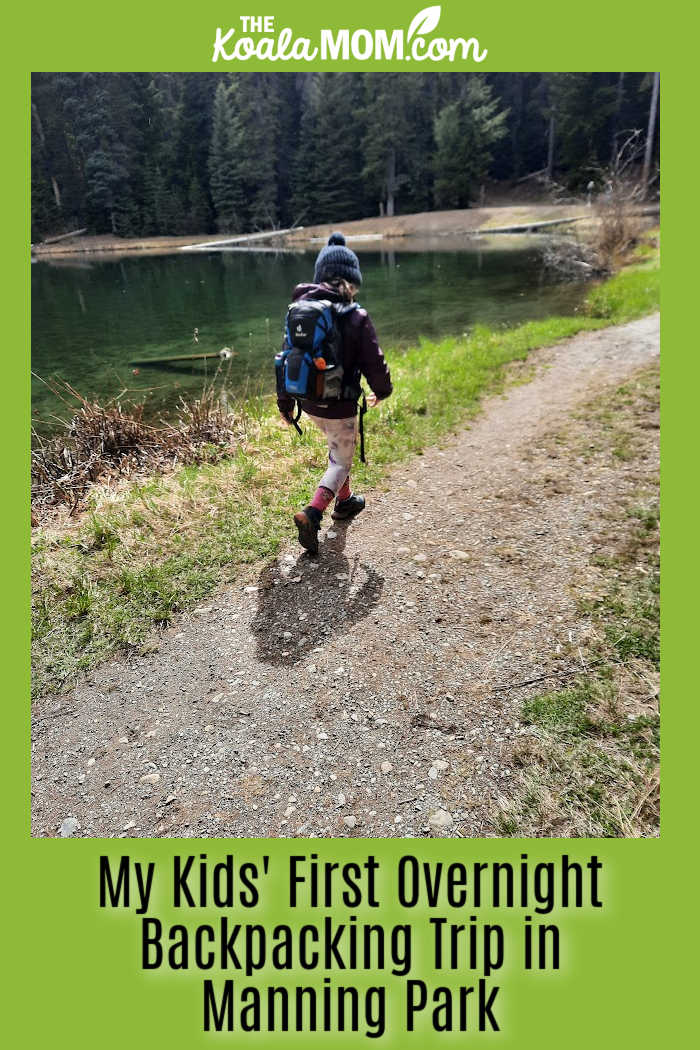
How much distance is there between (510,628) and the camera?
4.18 metres

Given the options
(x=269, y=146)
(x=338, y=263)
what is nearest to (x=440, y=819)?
(x=338, y=263)

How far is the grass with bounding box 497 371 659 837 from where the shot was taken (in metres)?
2.83

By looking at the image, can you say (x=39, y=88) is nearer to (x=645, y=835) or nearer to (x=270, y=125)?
(x=270, y=125)

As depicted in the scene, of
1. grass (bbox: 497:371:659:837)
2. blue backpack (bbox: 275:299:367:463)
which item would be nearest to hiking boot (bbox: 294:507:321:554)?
blue backpack (bbox: 275:299:367:463)

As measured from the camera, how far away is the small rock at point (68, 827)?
3.13 meters

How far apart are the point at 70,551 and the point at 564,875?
190 inches

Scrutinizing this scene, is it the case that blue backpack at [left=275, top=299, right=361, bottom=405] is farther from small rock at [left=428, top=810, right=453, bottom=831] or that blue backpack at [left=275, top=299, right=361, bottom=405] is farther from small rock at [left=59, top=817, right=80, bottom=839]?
small rock at [left=59, top=817, right=80, bottom=839]

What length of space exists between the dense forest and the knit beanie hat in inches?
2682

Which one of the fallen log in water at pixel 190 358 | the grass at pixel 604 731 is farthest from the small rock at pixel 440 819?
the fallen log in water at pixel 190 358

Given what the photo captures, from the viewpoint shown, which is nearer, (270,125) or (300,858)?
(300,858)

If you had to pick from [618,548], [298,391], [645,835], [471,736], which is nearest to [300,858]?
[471,736]

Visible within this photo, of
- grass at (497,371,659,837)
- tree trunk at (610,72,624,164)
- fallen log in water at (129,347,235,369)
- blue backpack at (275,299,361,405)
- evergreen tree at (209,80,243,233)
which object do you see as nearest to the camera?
grass at (497,371,659,837)

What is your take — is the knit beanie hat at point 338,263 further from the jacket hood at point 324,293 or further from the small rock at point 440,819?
the small rock at point 440,819

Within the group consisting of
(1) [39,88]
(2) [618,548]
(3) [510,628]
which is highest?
(1) [39,88]
